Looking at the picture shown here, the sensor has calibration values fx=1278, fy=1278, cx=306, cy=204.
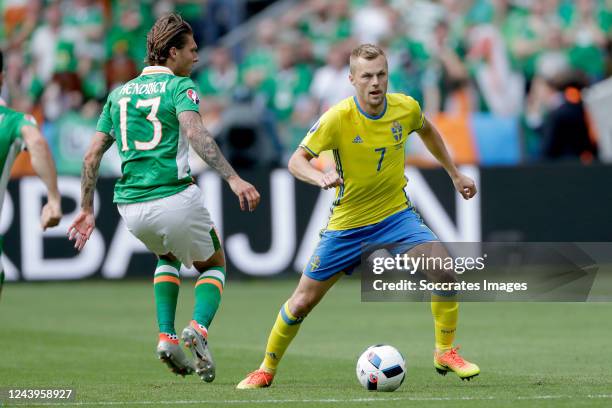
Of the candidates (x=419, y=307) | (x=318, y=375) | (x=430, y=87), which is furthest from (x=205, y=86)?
(x=318, y=375)

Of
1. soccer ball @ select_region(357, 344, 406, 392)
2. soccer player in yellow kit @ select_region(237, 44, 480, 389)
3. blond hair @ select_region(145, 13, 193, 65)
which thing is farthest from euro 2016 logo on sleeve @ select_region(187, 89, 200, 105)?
soccer ball @ select_region(357, 344, 406, 392)

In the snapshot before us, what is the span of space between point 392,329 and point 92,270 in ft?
19.6

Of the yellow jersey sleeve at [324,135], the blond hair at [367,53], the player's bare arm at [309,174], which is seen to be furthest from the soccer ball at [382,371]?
the blond hair at [367,53]

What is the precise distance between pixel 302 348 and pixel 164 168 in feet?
11.1

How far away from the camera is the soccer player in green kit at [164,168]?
8.29m

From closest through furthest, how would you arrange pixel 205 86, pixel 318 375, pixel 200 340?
pixel 200 340 → pixel 318 375 → pixel 205 86

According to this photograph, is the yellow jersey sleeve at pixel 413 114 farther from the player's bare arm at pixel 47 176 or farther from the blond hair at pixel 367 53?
Answer: the player's bare arm at pixel 47 176

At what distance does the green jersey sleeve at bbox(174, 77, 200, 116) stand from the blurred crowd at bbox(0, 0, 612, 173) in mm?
10090

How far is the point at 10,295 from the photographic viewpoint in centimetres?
1636

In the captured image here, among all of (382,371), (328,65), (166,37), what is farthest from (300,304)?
(328,65)

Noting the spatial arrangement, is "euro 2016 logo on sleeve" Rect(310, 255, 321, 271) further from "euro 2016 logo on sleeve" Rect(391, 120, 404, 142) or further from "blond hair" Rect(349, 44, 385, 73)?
"blond hair" Rect(349, 44, 385, 73)

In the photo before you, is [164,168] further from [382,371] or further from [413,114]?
[382,371]

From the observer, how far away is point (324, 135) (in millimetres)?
8422

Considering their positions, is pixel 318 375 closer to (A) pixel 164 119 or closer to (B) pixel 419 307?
(A) pixel 164 119
